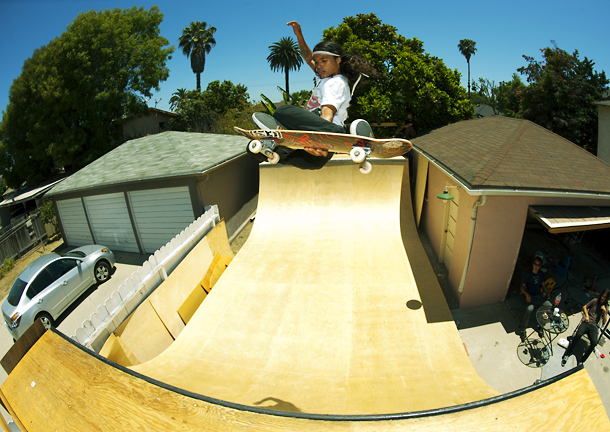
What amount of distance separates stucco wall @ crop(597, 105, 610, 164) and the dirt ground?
25.2 metres

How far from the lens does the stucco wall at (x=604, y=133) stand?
1363cm

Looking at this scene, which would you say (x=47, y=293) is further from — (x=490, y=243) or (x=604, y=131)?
(x=604, y=131)

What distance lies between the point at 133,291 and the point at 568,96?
2285 centimetres

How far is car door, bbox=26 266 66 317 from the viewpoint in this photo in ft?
27.4

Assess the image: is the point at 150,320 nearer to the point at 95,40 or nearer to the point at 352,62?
the point at 352,62

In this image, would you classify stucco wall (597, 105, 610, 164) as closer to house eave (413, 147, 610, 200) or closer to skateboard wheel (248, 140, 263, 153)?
house eave (413, 147, 610, 200)

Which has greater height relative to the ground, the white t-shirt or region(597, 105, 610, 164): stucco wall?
the white t-shirt

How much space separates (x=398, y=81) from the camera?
496 inches

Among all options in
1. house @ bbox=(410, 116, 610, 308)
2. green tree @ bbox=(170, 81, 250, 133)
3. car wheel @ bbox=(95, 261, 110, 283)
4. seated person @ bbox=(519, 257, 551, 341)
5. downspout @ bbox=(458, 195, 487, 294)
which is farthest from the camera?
green tree @ bbox=(170, 81, 250, 133)

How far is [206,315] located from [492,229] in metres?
6.75

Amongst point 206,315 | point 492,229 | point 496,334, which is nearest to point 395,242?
point 492,229

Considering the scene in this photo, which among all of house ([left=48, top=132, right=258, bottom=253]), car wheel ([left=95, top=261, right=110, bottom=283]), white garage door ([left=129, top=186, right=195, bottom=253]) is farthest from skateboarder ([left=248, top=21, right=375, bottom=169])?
car wheel ([left=95, top=261, right=110, bottom=283])

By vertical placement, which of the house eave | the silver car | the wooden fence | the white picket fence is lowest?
the wooden fence

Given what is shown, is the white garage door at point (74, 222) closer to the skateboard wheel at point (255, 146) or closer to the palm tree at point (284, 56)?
the skateboard wheel at point (255, 146)
